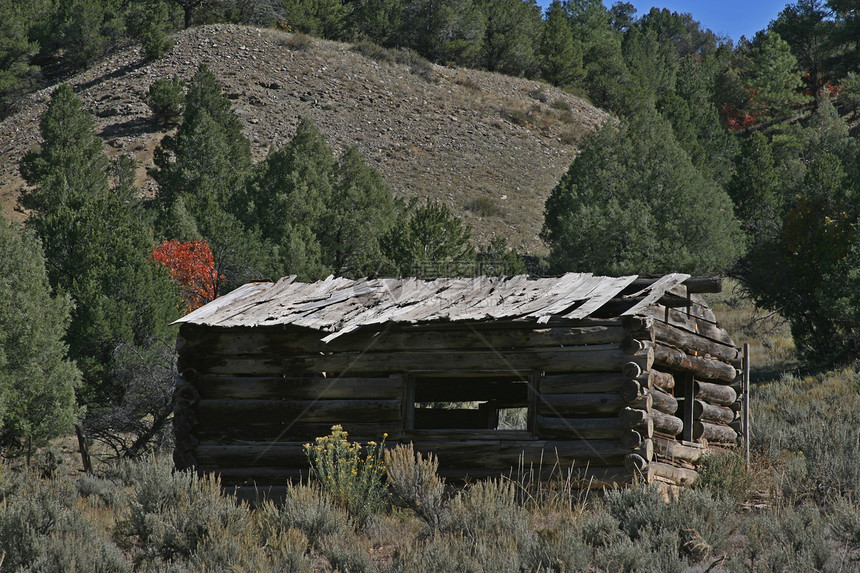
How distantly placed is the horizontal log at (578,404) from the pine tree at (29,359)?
41.0 feet

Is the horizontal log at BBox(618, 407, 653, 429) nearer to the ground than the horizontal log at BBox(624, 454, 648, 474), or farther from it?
farther from it

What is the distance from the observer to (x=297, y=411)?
10.7 metres

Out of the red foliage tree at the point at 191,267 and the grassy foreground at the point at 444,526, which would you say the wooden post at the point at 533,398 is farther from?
the red foliage tree at the point at 191,267

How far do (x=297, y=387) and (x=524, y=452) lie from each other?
303 centimetres

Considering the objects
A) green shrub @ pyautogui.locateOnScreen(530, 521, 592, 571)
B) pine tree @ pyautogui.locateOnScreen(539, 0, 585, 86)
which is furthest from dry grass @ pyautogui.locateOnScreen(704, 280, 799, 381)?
pine tree @ pyautogui.locateOnScreen(539, 0, 585, 86)

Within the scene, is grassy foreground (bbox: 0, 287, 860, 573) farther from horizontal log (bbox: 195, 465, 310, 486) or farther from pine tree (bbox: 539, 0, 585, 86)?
pine tree (bbox: 539, 0, 585, 86)

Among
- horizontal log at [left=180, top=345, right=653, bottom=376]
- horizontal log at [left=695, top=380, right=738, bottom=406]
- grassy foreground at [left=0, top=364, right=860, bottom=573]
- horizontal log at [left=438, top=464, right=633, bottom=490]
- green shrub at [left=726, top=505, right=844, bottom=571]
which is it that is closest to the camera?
green shrub at [left=726, top=505, right=844, bottom=571]

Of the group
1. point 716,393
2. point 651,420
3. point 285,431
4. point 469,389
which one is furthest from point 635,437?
point 469,389

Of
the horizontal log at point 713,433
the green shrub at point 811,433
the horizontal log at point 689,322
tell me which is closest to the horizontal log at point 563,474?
the green shrub at point 811,433

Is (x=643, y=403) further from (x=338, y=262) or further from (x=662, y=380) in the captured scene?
(x=338, y=262)

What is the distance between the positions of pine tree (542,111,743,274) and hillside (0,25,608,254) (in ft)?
41.2

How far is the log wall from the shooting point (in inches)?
377

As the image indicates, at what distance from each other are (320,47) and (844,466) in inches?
2487

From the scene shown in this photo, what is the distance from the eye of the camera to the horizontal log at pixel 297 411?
34.2 ft
